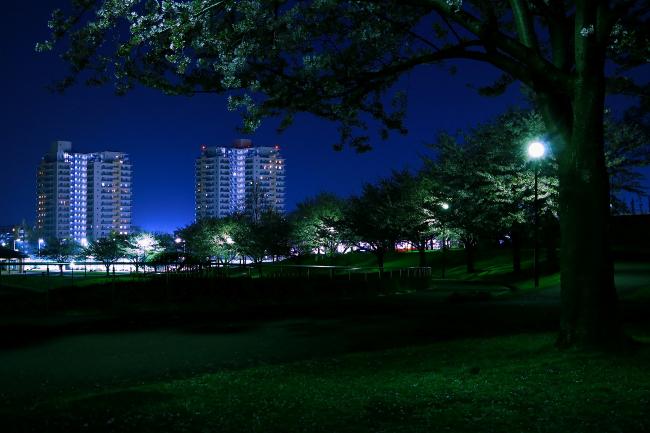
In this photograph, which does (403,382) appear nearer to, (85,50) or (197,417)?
(197,417)

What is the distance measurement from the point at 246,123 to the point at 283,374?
478 cm

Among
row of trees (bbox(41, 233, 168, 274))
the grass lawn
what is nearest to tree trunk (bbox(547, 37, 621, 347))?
the grass lawn

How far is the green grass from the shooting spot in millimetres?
6867

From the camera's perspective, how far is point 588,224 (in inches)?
417

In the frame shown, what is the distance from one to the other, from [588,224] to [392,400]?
4.75 m

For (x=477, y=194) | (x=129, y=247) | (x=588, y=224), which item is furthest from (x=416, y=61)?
(x=129, y=247)

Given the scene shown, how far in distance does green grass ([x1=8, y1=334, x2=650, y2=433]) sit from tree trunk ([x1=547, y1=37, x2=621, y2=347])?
59 centimetres

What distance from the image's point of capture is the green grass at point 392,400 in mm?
6867

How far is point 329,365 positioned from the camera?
10.9 m

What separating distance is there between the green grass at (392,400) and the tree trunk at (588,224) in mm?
592

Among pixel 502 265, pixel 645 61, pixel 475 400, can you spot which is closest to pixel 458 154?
pixel 502 265

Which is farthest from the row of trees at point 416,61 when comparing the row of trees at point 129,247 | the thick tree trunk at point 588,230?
the row of trees at point 129,247

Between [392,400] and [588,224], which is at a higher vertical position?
[588,224]

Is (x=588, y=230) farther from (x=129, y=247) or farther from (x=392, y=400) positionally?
(x=129, y=247)
